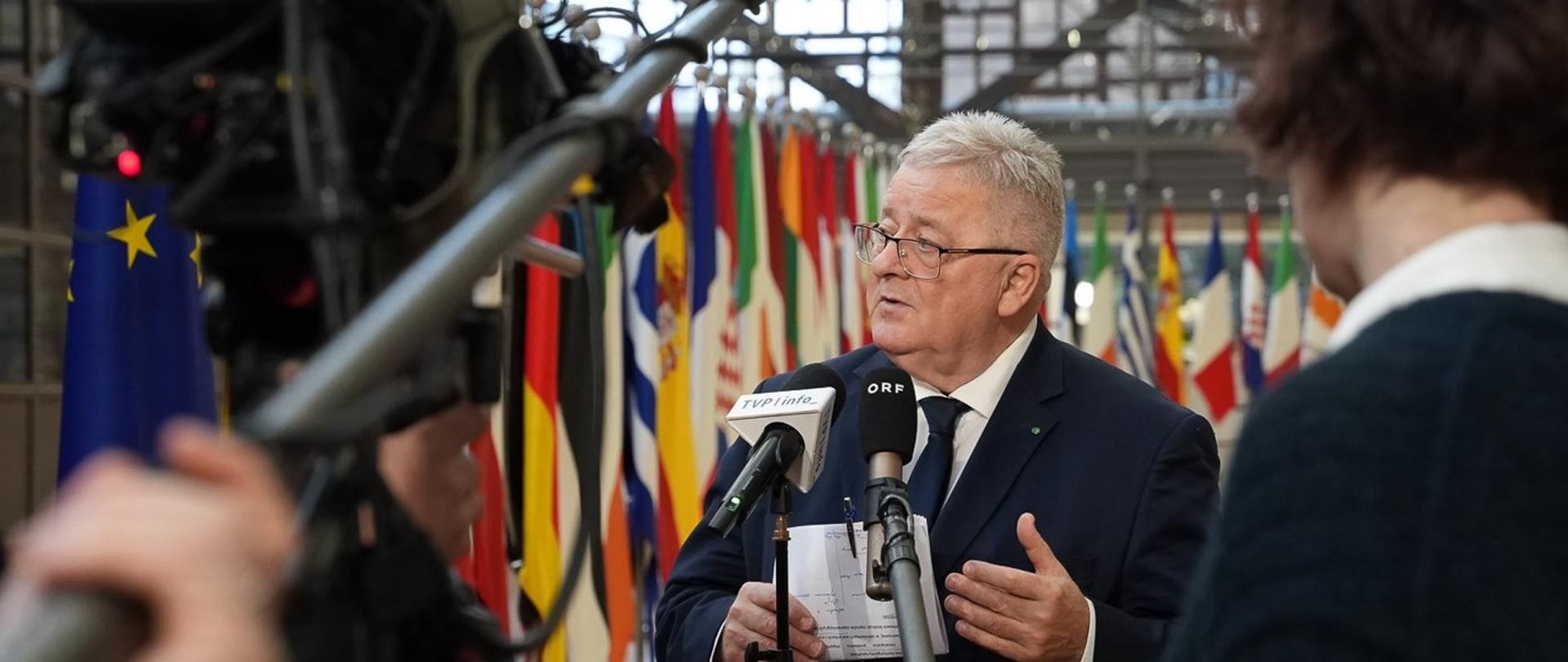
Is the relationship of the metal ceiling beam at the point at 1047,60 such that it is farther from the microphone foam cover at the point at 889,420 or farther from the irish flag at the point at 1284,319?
the microphone foam cover at the point at 889,420

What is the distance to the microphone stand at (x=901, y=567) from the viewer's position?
73.0 inches

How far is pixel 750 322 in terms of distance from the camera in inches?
247

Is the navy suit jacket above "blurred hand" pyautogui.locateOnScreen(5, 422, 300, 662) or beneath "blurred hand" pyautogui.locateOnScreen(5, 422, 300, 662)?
beneath

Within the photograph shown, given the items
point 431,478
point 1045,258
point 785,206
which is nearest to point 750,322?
point 785,206

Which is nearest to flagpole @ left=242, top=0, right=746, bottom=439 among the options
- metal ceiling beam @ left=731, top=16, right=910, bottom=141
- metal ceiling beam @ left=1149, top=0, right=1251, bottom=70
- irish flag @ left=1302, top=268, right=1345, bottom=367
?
irish flag @ left=1302, top=268, right=1345, bottom=367

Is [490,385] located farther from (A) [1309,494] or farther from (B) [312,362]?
(A) [1309,494]

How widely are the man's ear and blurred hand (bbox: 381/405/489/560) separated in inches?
65.4

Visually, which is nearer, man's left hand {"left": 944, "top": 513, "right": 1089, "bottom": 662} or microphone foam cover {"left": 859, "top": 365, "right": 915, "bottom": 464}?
microphone foam cover {"left": 859, "top": 365, "right": 915, "bottom": 464}

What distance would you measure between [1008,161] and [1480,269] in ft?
5.56

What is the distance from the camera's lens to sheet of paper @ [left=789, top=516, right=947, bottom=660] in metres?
2.40

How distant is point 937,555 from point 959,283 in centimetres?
49

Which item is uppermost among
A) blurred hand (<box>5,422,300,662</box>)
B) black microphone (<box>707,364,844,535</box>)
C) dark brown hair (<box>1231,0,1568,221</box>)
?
dark brown hair (<box>1231,0,1568,221</box>)

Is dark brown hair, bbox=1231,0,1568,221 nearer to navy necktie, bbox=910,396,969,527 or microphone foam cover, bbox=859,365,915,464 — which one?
microphone foam cover, bbox=859,365,915,464

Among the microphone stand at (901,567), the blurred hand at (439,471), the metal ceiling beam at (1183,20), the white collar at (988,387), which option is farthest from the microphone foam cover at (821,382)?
the metal ceiling beam at (1183,20)
